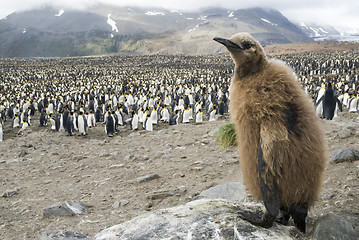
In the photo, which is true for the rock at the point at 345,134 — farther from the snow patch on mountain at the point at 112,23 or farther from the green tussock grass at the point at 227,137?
the snow patch on mountain at the point at 112,23

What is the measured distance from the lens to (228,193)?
4105mm

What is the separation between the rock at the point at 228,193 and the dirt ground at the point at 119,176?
419mm

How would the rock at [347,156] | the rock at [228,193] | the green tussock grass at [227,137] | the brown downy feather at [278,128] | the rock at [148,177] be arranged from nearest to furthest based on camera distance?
the brown downy feather at [278,128]
the rock at [228,193]
the rock at [347,156]
the rock at [148,177]
the green tussock grass at [227,137]

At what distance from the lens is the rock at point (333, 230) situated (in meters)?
2.25

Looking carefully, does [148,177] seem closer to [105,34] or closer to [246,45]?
[246,45]

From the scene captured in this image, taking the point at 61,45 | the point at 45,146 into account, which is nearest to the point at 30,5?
→ the point at 61,45

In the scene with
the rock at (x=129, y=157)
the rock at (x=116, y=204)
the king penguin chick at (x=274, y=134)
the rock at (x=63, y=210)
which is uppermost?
the king penguin chick at (x=274, y=134)

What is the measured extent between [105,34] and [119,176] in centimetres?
16096

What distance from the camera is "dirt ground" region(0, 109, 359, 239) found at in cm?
402

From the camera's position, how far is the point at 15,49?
136 metres

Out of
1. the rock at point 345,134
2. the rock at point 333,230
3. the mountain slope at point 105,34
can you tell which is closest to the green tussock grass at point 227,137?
the rock at point 345,134

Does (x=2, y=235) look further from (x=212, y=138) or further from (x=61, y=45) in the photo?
(x=61, y=45)

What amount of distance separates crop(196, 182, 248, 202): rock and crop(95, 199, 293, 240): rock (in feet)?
4.05

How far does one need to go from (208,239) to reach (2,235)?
3.41 metres
